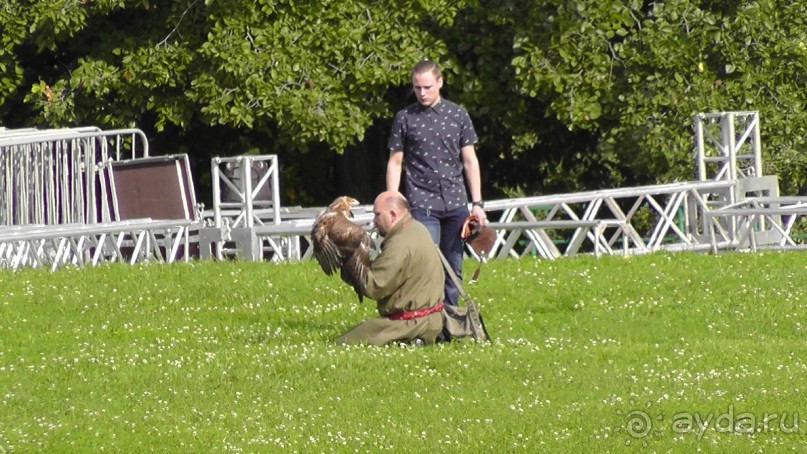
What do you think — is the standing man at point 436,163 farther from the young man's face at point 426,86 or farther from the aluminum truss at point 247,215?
the aluminum truss at point 247,215

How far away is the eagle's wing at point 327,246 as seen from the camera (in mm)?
10422

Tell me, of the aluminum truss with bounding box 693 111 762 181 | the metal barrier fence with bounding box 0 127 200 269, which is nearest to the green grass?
the metal barrier fence with bounding box 0 127 200 269

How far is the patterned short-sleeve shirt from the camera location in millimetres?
11117

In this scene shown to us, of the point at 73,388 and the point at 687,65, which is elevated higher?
the point at 687,65

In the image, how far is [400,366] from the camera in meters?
9.92

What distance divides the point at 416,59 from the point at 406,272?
11.1m

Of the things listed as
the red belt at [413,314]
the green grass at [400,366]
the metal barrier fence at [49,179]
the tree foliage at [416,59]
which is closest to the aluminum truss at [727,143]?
the tree foliage at [416,59]

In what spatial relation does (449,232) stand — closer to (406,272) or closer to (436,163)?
(436,163)

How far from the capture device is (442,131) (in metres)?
11.1

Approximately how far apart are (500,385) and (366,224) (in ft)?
26.7

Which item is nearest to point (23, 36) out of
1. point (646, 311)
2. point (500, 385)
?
point (646, 311)

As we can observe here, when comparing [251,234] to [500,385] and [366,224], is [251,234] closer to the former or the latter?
[366,224]

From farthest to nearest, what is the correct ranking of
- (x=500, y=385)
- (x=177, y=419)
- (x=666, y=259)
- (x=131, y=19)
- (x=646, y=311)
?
(x=131, y=19) < (x=666, y=259) < (x=646, y=311) < (x=500, y=385) < (x=177, y=419)

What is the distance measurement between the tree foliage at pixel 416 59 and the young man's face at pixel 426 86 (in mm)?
9913
